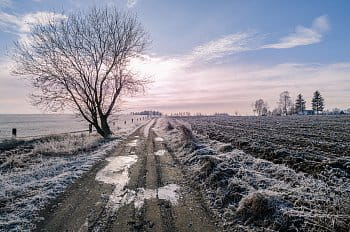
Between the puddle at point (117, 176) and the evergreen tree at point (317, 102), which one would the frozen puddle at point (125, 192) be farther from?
the evergreen tree at point (317, 102)

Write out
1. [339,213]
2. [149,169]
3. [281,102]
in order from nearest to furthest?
[339,213], [149,169], [281,102]

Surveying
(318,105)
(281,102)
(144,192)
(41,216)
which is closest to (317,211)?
(144,192)

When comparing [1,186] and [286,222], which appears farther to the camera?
[1,186]

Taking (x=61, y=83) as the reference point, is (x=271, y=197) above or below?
below

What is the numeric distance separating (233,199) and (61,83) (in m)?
21.2

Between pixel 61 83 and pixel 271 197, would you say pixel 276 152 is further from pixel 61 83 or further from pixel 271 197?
pixel 61 83

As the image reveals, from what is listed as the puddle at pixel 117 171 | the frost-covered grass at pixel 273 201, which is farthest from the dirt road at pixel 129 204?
the frost-covered grass at pixel 273 201

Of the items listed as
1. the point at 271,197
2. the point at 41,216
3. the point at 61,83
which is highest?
the point at 61,83

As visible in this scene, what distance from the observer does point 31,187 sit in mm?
8625

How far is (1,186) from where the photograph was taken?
8.64m

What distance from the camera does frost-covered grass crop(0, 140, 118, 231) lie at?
20.1ft

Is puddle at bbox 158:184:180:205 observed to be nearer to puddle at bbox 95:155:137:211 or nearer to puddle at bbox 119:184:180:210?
puddle at bbox 119:184:180:210

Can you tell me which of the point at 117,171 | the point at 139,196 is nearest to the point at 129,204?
the point at 139,196

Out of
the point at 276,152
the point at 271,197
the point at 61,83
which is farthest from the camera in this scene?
the point at 61,83
